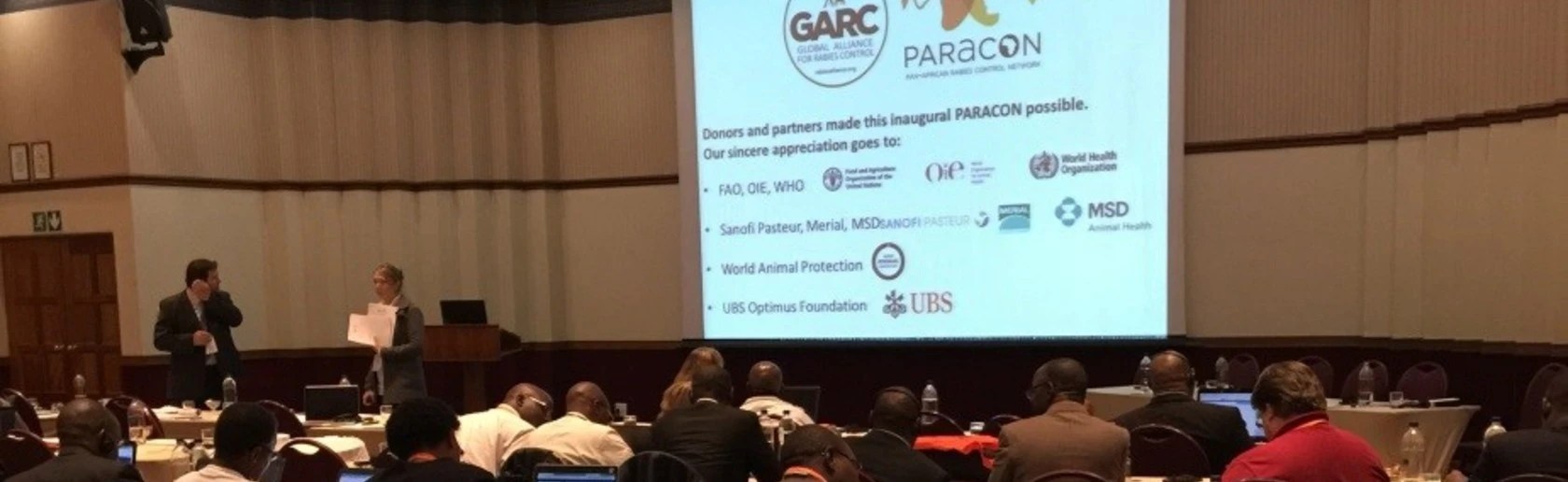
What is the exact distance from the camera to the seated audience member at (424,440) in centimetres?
368

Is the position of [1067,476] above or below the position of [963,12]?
below

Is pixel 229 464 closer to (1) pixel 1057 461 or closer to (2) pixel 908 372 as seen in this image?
(1) pixel 1057 461

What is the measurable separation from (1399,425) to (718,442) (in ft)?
13.6

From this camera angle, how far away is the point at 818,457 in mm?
3438

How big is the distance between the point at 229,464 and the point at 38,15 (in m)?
8.99

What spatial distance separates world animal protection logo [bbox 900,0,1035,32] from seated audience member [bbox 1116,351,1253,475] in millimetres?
5164

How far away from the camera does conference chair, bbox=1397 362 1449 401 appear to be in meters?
8.02

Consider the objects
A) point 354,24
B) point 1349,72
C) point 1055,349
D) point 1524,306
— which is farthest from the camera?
point 354,24

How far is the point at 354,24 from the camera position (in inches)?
472

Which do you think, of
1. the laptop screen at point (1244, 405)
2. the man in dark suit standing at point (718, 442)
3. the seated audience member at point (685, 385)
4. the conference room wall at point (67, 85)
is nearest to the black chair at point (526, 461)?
the man in dark suit standing at point (718, 442)

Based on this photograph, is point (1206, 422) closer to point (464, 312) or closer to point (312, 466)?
point (312, 466)

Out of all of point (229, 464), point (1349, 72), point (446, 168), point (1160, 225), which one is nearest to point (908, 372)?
point (1160, 225)

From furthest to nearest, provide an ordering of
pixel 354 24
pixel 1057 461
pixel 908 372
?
1. pixel 354 24
2. pixel 908 372
3. pixel 1057 461

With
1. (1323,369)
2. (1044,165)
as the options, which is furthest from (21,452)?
(1323,369)
